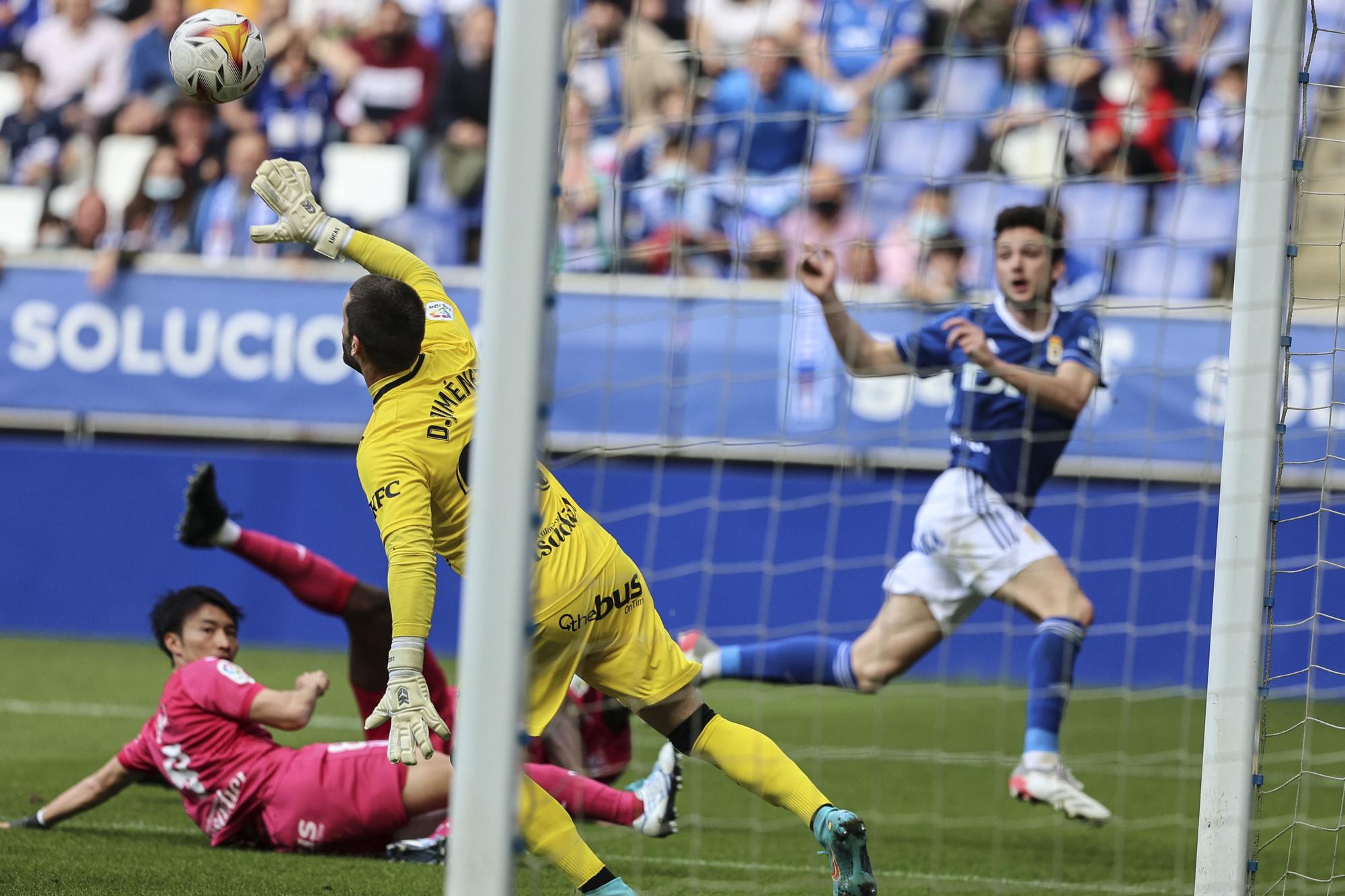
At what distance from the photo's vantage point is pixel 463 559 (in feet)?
12.8

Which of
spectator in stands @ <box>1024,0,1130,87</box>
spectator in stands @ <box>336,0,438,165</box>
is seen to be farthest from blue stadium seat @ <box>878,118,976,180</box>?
spectator in stands @ <box>336,0,438,165</box>

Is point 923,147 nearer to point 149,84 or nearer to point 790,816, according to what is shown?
point 149,84

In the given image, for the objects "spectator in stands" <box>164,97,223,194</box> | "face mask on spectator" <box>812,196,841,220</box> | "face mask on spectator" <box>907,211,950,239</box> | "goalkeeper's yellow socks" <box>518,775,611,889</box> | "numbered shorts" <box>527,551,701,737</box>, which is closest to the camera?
"goalkeeper's yellow socks" <box>518,775,611,889</box>

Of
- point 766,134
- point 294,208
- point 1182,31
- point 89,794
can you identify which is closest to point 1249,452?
point 294,208

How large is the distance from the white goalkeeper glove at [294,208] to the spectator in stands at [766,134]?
21.8 ft

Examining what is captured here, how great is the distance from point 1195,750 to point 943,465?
2542mm

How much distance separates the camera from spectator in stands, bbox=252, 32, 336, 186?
11.5 meters

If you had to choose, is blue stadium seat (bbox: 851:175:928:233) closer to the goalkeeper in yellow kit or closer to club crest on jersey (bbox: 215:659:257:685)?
club crest on jersey (bbox: 215:659:257:685)

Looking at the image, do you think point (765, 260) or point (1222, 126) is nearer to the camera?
point (765, 260)

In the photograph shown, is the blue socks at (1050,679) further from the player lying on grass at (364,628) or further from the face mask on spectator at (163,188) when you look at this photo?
the face mask on spectator at (163,188)

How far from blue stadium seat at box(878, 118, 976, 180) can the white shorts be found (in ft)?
18.0

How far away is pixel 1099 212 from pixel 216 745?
285 inches

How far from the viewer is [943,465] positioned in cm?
969

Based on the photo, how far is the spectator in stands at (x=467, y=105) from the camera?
11.3 metres
